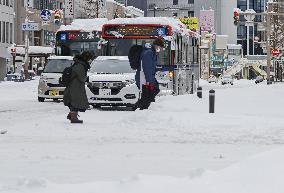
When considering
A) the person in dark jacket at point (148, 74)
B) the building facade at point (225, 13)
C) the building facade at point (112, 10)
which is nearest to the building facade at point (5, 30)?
the building facade at point (112, 10)

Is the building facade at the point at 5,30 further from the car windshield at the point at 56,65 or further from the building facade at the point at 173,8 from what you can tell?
the building facade at the point at 173,8

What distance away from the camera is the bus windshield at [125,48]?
30.5m

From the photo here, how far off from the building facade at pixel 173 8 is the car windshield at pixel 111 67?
5887 inches

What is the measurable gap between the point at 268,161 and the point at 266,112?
15547 millimetres

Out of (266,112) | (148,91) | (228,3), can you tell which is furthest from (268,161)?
(228,3)

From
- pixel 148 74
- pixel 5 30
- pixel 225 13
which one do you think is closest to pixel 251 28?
pixel 225 13

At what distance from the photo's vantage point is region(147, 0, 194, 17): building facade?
175m

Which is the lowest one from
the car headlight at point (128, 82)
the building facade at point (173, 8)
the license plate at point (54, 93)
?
the license plate at point (54, 93)

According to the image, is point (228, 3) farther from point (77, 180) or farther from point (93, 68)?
point (77, 180)

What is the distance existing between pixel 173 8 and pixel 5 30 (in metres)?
96.9

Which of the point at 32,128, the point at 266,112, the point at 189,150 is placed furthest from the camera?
the point at 266,112

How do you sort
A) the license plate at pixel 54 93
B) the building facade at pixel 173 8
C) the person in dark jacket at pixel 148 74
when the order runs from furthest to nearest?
the building facade at pixel 173 8
the license plate at pixel 54 93
the person in dark jacket at pixel 148 74

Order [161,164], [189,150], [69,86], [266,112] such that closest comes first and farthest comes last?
[161,164]
[189,150]
[69,86]
[266,112]

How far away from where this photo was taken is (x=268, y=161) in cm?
873
